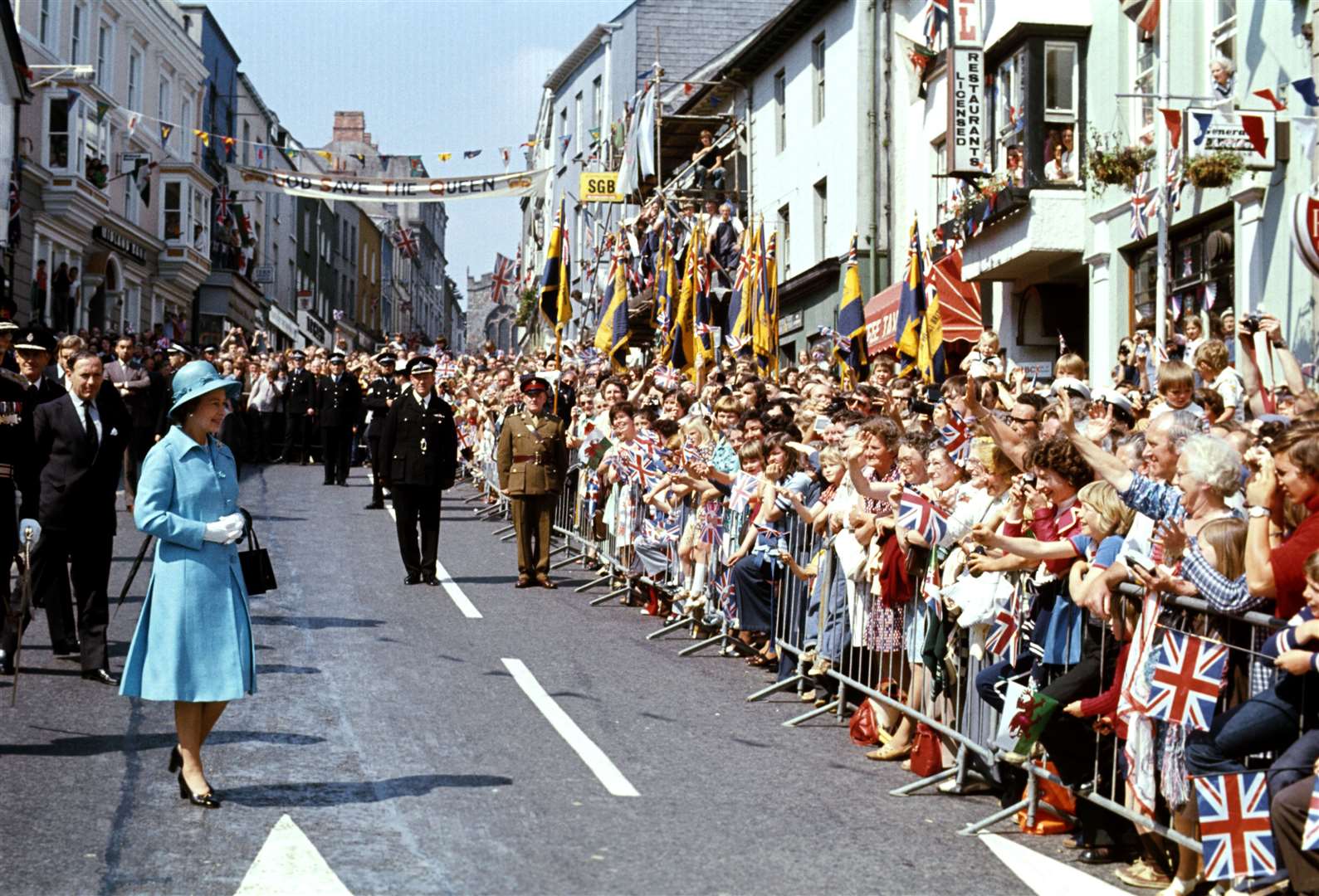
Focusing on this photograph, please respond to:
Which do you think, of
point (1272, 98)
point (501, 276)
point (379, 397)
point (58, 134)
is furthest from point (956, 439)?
point (501, 276)

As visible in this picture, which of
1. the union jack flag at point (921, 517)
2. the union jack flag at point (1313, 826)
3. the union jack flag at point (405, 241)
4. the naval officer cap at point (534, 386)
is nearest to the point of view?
the union jack flag at point (1313, 826)

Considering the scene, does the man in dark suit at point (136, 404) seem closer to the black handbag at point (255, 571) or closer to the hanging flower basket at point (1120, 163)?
the hanging flower basket at point (1120, 163)

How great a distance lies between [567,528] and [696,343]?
19.3ft

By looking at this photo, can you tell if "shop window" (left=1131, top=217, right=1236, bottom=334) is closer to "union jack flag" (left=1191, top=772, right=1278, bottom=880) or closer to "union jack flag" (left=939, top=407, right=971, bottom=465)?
"union jack flag" (left=939, top=407, right=971, bottom=465)

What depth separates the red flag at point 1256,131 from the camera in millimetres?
17359

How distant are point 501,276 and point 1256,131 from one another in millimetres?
61526

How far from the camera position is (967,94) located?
25.1m

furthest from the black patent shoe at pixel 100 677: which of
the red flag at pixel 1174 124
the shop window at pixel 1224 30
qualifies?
the shop window at pixel 1224 30

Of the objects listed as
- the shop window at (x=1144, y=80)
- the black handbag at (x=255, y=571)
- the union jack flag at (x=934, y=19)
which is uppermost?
the union jack flag at (x=934, y=19)

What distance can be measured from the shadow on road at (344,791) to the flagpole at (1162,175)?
37.3 ft

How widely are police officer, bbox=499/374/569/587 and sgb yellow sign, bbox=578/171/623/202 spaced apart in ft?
99.3

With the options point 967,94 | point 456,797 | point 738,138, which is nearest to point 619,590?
point 456,797

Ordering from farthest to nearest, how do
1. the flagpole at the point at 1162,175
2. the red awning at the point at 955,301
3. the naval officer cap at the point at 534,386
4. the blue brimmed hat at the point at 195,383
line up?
the red awning at the point at 955,301
the flagpole at the point at 1162,175
the naval officer cap at the point at 534,386
the blue brimmed hat at the point at 195,383

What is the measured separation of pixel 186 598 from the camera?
7.58 meters
